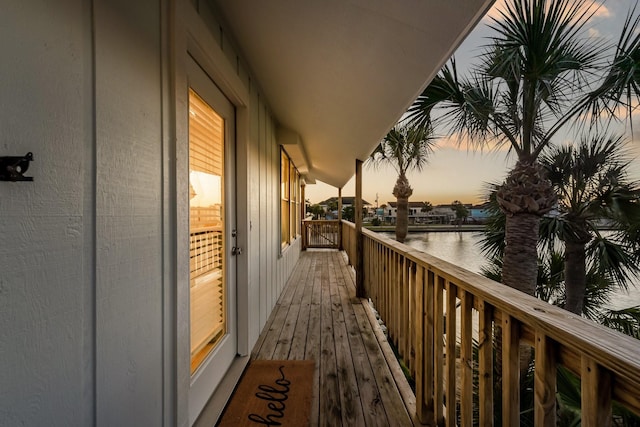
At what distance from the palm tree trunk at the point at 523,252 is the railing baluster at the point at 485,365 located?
2.50 meters

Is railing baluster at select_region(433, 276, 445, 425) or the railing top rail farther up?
the railing top rail

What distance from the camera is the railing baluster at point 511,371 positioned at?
36.5 inches

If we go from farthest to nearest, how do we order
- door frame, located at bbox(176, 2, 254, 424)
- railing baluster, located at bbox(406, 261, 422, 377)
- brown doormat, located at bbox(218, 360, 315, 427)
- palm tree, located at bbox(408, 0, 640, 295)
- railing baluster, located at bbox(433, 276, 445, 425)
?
palm tree, located at bbox(408, 0, 640, 295) < railing baluster, located at bbox(406, 261, 422, 377) < brown doormat, located at bbox(218, 360, 315, 427) < railing baluster, located at bbox(433, 276, 445, 425) < door frame, located at bbox(176, 2, 254, 424)

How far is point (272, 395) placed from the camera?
71.9 inches

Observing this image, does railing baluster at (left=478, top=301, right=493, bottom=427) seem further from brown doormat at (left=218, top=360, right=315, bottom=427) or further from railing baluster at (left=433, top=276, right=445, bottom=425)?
brown doormat at (left=218, top=360, right=315, bottom=427)

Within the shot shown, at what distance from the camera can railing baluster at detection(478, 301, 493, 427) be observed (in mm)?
1069

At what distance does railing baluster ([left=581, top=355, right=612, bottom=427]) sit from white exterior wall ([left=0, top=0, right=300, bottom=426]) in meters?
1.20

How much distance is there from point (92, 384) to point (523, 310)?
123 cm

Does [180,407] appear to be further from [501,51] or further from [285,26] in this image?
[501,51]

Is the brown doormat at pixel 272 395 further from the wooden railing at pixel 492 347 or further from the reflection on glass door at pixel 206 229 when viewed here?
the wooden railing at pixel 492 347

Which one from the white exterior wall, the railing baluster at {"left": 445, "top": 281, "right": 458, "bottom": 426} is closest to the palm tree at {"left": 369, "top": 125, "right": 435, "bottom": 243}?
the railing baluster at {"left": 445, "top": 281, "right": 458, "bottom": 426}

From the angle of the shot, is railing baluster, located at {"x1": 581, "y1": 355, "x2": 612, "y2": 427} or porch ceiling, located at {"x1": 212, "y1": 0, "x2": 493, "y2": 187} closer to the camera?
railing baluster, located at {"x1": 581, "y1": 355, "x2": 612, "y2": 427}

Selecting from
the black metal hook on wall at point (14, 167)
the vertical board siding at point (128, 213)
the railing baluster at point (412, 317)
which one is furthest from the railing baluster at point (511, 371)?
the black metal hook on wall at point (14, 167)

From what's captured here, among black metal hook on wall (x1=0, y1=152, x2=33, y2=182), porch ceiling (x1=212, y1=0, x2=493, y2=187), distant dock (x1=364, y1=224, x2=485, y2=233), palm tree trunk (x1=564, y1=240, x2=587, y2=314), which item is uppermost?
porch ceiling (x1=212, y1=0, x2=493, y2=187)
